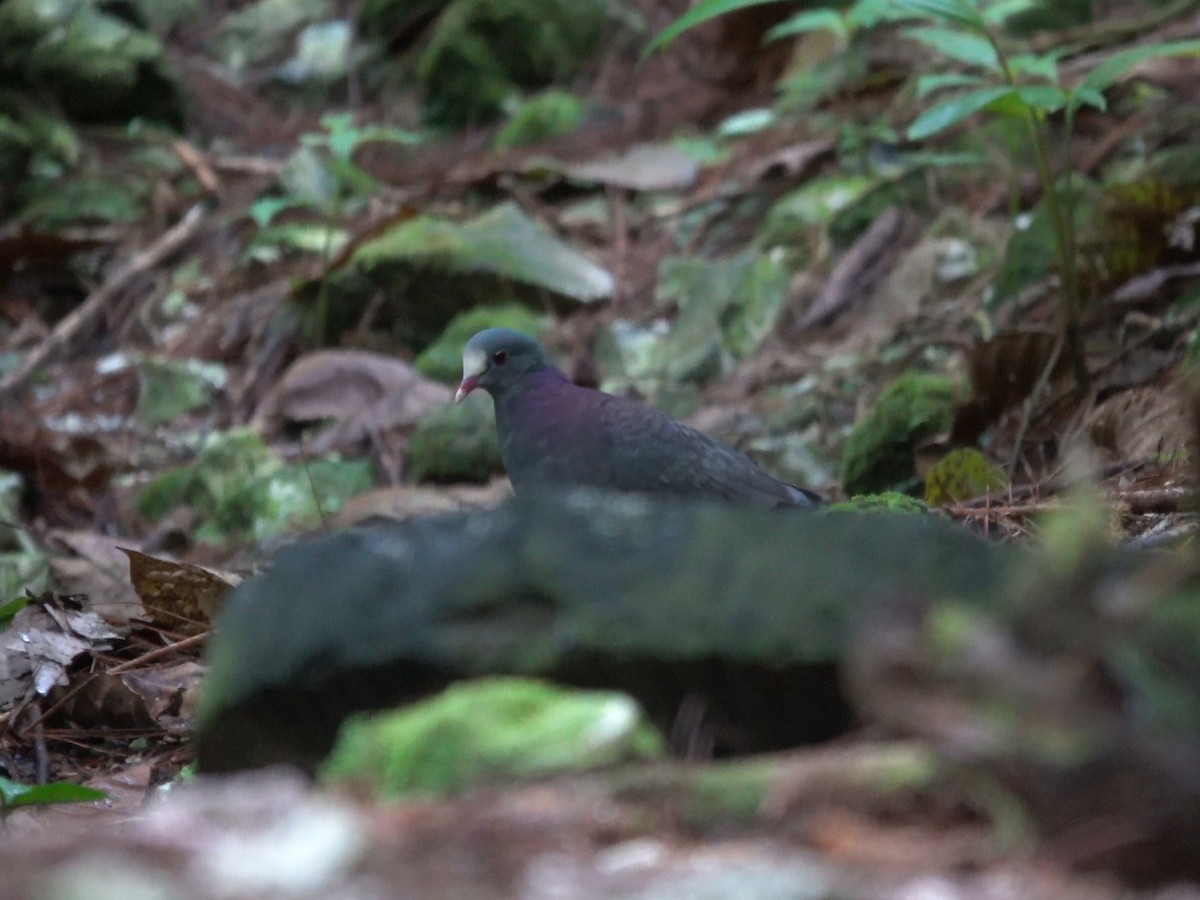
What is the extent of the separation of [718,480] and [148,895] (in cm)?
248

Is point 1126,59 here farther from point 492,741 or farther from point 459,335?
point 459,335

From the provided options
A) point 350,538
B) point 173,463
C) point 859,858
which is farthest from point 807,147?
point 859,858

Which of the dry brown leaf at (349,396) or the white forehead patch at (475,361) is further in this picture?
the dry brown leaf at (349,396)

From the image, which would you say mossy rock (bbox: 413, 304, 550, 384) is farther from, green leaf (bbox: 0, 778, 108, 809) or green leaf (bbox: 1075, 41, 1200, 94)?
green leaf (bbox: 0, 778, 108, 809)

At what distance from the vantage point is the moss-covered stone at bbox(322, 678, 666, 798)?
4.96ft

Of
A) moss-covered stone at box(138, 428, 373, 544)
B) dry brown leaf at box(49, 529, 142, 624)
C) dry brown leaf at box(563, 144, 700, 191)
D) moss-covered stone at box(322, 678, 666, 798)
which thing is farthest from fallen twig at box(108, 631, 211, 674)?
dry brown leaf at box(563, 144, 700, 191)

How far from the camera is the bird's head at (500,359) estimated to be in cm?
377

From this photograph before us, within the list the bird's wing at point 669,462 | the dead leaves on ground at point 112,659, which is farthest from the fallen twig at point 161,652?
the bird's wing at point 669,462

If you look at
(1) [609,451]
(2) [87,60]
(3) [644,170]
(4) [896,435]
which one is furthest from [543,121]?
(1) [609,451]

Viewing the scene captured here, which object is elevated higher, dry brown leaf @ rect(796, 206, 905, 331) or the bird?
the bird

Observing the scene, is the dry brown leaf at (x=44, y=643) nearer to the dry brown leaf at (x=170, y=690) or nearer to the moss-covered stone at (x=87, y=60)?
the dry brown leaf at (x=170, y=690)

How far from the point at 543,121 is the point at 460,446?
4181 mm

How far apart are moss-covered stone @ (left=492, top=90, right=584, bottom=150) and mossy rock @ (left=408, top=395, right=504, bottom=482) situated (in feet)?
12.9

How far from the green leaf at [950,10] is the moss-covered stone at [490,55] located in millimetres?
6128
